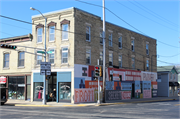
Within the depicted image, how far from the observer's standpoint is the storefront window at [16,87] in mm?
30730

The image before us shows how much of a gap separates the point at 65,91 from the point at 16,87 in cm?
868

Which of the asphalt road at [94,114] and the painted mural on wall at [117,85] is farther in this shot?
the painted mural on wall at [117,85]

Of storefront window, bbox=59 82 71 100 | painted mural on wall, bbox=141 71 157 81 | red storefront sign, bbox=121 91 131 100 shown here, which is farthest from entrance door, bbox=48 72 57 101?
painted mural on wall, bbox=141 71 157 81

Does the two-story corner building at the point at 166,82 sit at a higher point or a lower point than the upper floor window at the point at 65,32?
lower

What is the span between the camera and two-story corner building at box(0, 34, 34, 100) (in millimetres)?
30266

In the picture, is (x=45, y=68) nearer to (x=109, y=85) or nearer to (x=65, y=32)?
(x=65, y=32)

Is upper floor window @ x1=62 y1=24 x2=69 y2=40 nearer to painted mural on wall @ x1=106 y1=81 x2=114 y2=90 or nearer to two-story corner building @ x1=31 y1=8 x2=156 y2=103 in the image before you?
two-story corner building @ x1=31 y1=8 x2=156 y2=103

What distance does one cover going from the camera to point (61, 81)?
2686cm

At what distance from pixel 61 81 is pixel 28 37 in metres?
8.61

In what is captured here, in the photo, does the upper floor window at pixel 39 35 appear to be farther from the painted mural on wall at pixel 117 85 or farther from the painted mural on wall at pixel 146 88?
the painted mural on wall at pixel 146 88

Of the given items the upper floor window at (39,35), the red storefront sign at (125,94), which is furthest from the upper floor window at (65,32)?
the red storefront sign at (125,94)

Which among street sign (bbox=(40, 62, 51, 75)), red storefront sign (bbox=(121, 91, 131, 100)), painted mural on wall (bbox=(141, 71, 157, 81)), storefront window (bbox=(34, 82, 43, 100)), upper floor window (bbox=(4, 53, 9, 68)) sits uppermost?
upper floor window (bbox=(4, 53, 9, 68))

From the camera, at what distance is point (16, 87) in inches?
1230

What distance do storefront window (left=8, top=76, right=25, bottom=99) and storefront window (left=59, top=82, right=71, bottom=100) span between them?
21.9 feet
